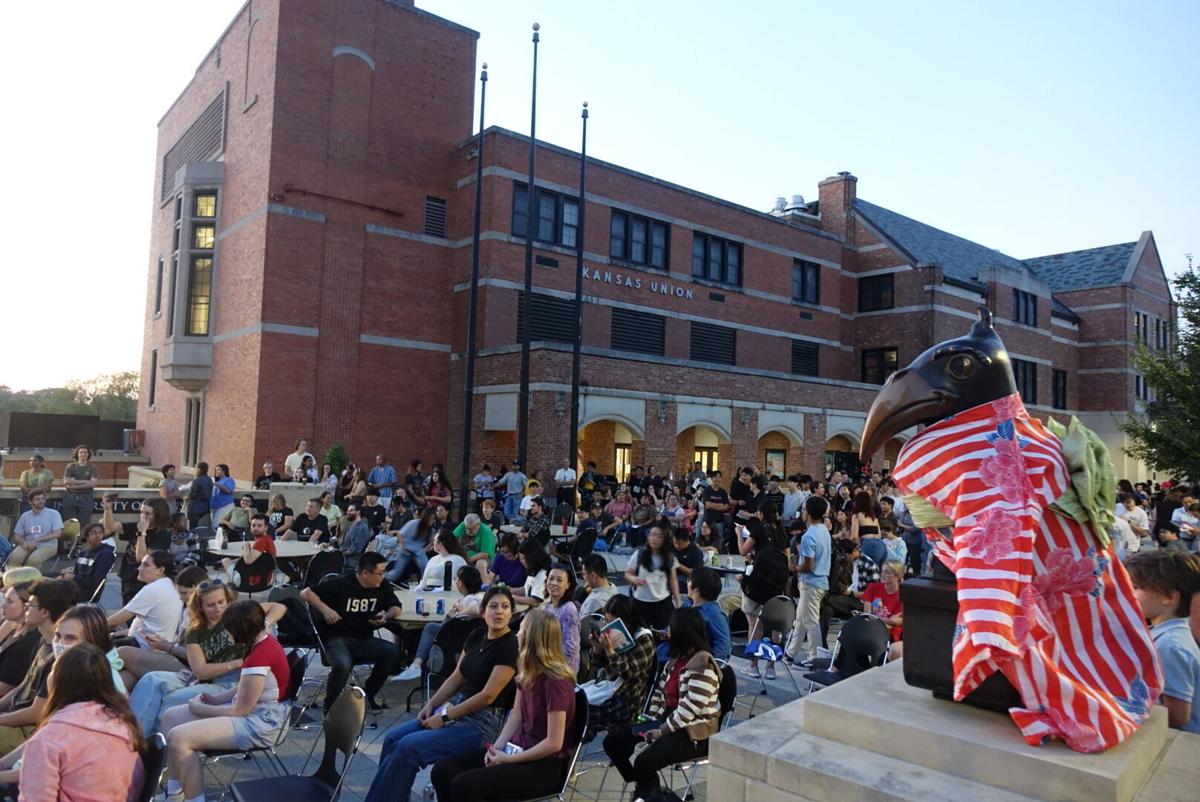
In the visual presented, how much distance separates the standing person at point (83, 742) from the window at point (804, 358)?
101 ft

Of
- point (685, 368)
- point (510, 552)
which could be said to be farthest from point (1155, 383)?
point (510, 552)

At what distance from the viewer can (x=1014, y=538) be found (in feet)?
9.86

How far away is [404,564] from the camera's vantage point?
33.9ft

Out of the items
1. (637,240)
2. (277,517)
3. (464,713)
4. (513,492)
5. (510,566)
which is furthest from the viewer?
(637,240)

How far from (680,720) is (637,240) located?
2408cm

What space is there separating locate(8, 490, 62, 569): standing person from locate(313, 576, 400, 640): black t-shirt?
6.21 meters

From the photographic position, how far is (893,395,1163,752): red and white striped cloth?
2986mm

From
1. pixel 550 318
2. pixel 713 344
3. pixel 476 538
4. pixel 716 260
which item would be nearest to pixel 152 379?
pixel 550 318

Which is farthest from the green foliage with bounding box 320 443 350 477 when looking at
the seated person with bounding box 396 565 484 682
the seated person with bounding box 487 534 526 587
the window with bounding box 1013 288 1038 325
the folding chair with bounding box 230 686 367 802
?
the window with bounding box 1013 288 1038 325

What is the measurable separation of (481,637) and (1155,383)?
2506 centimetres

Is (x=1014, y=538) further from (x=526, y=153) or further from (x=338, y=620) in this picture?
→ (x=526, y=153)

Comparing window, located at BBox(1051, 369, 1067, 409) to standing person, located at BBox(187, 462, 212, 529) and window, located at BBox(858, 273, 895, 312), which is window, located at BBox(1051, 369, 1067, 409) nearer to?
window, located at BBox(858, 273, 895, 312)

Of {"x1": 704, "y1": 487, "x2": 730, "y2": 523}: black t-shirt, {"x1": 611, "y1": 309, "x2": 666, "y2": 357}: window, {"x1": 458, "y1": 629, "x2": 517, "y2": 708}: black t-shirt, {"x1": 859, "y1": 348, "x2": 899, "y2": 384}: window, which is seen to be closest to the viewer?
{"x1": 458, "y1": 629, "x2": 517, "y2": 708}: black t-shirt

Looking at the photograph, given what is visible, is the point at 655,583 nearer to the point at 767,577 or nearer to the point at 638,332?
the point at 767,577
